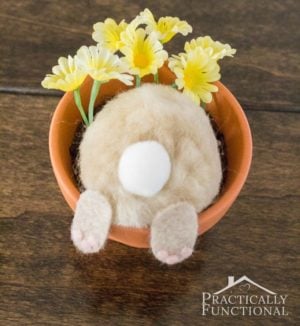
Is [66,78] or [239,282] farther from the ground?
[66,78]

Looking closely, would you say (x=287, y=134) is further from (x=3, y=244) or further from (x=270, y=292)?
(x=3, y=244)

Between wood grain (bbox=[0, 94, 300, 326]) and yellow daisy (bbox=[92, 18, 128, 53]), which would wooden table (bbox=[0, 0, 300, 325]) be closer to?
wood grain (bbox=[0, 94, 300, 326])

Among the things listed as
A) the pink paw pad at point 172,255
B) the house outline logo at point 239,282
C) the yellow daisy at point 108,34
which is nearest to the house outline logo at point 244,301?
the house outline logo at point 239,282

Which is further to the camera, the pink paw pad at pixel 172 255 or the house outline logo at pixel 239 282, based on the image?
the house outline logo at pixel 239 282

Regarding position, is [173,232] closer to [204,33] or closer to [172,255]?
[172,255]

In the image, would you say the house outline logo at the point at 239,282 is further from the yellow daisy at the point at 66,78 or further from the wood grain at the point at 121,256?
the yellow daisy at the point at 66,78

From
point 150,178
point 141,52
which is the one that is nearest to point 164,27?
point 141,52
